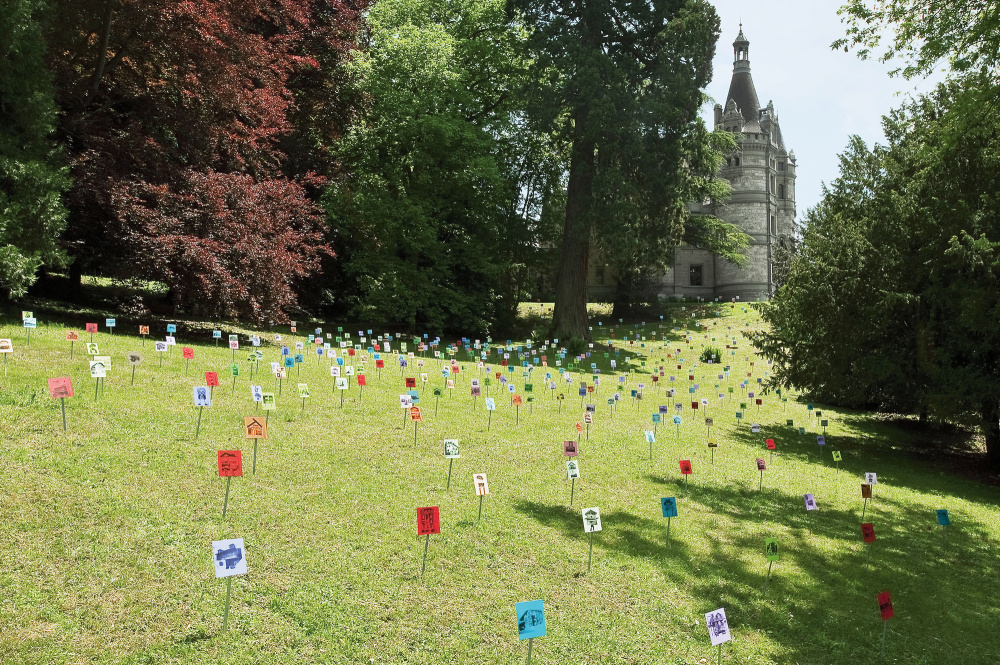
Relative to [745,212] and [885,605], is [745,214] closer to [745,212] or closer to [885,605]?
[745,212]

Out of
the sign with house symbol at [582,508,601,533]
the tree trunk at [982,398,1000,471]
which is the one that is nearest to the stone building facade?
the tree trunk at [982,398,1000,471]

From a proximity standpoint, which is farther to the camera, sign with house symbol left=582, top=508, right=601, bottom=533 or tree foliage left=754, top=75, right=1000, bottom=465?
tree foliage left=754, top=75, right=1000, bottom=465

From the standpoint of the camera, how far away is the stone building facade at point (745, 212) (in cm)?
6169

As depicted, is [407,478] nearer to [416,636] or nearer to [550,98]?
[416,636]

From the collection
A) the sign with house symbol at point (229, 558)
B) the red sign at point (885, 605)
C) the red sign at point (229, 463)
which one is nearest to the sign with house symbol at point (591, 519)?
the red sign at point (885, 605)

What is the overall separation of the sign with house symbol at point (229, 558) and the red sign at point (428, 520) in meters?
1.50

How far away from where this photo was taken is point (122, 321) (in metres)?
16.9

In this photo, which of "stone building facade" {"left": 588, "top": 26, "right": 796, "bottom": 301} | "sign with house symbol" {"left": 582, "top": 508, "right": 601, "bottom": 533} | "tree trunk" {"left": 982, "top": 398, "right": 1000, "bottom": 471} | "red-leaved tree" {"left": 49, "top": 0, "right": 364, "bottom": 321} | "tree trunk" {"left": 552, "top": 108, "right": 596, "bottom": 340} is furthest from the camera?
"stone building facade" {"left": 588, "top": 26, "right": 796, "bottom": 301}

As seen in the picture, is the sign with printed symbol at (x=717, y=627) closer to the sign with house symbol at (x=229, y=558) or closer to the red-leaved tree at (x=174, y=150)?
the sign with house symbol at (x=229, y=558)

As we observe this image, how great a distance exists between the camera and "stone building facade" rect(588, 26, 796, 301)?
61.7 meters

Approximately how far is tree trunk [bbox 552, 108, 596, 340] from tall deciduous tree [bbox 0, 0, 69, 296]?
702 inches

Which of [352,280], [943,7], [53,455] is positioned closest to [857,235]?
[943,7]

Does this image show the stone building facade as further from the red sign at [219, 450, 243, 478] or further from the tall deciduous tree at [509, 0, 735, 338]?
the red sign at [219, 450, 243, 478]

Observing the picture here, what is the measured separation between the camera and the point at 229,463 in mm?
6168
